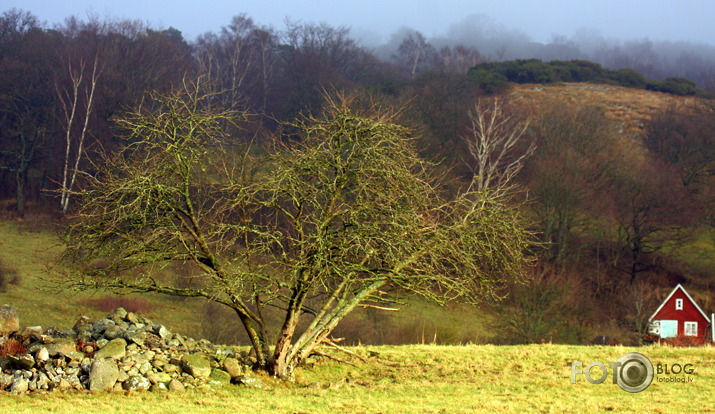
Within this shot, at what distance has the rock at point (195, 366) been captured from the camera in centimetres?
1209

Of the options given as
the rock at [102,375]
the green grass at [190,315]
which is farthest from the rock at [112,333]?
the green grass at [190,315]

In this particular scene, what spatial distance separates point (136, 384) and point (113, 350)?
0.90 metres

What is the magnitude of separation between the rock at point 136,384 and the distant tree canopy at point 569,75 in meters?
69.1

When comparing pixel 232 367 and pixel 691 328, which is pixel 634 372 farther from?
pixel 691 328

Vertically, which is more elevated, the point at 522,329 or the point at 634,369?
the point at 634,369

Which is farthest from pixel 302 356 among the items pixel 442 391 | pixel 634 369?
pixel 634 369

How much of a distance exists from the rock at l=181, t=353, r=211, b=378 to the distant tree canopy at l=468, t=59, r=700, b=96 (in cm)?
6809

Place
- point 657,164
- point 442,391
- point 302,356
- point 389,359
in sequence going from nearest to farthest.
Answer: point 442,391 < point 302,356 < point 389,359 < point 657,164

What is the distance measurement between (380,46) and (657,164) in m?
109

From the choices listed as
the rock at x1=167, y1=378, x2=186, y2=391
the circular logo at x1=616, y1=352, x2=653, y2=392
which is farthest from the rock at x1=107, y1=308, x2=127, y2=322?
the circular logo at x1=616, y1=352, x2=653, y2=392

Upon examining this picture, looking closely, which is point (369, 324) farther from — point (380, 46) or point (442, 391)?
point (380, 46)

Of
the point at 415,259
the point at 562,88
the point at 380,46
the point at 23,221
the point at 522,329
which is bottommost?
the point at 522,329

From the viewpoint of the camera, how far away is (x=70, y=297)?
26.4 m

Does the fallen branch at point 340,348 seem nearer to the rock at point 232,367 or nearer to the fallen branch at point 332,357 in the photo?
the fallen branch at point 332,357
